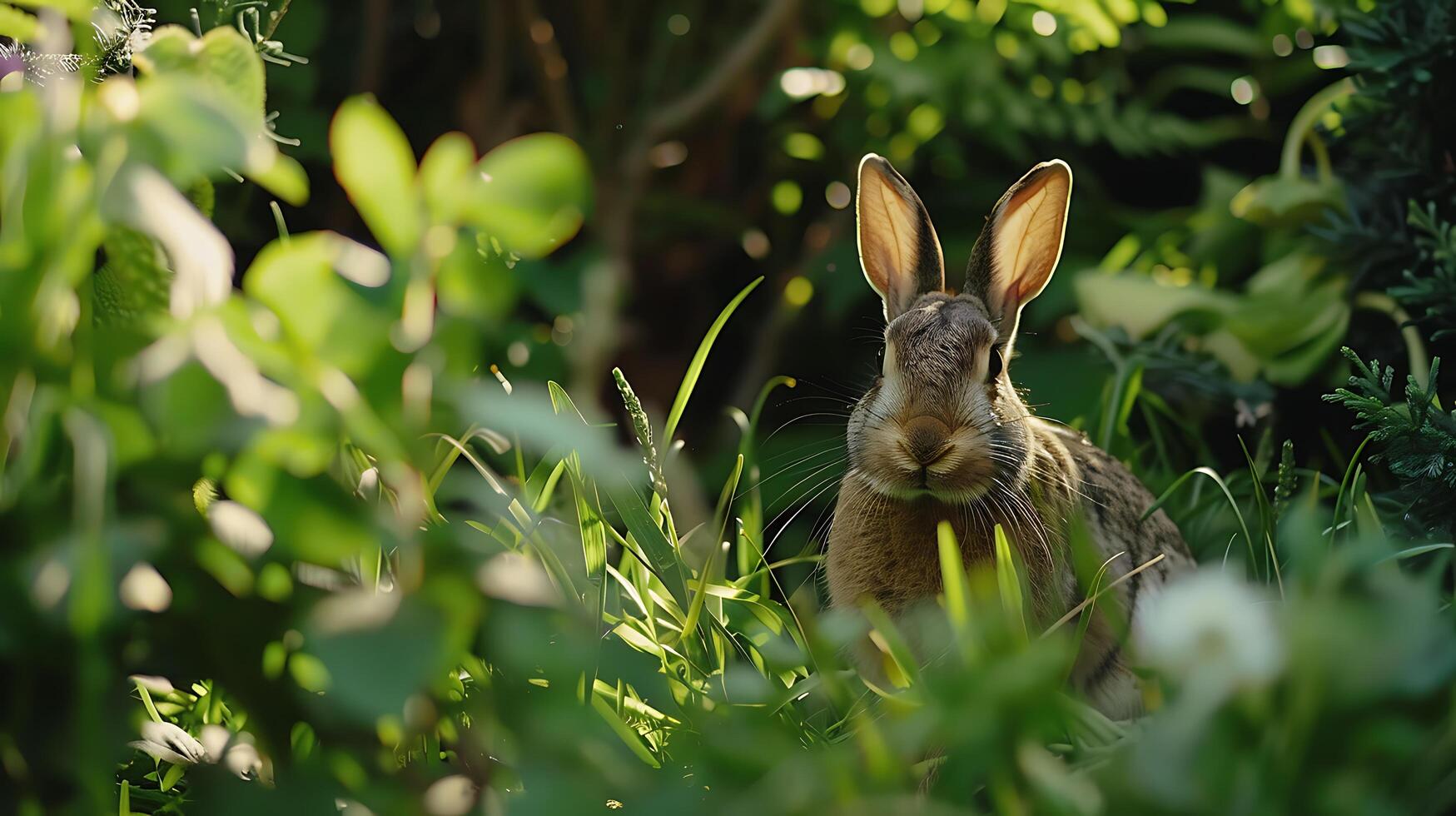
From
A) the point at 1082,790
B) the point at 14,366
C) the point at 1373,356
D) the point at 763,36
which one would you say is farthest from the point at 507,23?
the point at 1082,790

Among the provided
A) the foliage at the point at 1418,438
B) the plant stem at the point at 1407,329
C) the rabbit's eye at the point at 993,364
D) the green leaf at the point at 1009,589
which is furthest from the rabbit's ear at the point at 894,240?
the green leaf at the point at 1009,589

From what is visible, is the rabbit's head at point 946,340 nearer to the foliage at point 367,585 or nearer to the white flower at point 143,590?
the foliage at point 367,585

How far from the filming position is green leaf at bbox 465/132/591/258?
744 mm

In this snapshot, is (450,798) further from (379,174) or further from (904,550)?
(904,550)

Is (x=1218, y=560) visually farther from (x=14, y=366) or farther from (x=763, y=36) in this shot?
(x=763, y=36)

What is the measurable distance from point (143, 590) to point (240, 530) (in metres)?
0.07

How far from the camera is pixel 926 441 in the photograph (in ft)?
5.51

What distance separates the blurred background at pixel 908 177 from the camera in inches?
93.0

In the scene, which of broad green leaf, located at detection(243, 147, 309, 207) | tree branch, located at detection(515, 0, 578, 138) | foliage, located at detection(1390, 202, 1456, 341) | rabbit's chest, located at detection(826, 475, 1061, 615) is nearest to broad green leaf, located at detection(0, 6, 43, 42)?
broad green leaf, located at detection(243, 147, 309, 207)

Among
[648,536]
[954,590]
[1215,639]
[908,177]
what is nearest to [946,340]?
[648,536]

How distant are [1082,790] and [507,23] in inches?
130

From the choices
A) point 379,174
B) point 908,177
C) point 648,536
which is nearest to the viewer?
point 379,174

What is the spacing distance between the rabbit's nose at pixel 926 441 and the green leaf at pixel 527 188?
100 centimetres

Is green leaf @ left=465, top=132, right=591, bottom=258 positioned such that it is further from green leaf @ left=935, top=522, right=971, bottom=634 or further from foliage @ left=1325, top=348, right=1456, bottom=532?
foliage @ left=1325, top=348, right=1456, bottom=532
